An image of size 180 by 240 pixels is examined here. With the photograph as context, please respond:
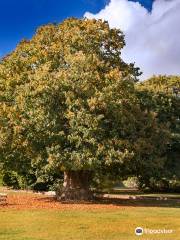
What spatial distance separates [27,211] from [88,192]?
38.4ft

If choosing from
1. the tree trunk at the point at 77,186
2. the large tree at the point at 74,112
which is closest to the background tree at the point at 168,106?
the tree trunk at the point at 77,186

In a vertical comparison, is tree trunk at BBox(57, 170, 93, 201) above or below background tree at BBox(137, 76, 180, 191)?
below

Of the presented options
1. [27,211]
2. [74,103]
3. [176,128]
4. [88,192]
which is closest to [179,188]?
[176,128]

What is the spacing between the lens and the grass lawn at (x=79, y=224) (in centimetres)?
2123

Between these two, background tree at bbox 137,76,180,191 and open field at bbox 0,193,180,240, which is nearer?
open field at bbox 0,193,180,240

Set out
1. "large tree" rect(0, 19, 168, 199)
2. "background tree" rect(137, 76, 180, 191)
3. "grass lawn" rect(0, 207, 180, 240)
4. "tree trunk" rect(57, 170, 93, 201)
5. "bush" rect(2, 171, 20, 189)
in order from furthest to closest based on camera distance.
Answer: "bush" rect(2, 171, 20, 189), "background tree" rect(137, 76, 180, 191), "tree trunk" rect(57, 170, 93, 201), "large tree" rect(0, 19, 168, 199), "grass lawn" rect(0, 207, 180, 240)

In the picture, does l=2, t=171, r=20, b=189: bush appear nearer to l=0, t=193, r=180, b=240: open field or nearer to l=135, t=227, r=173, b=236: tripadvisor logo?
l=0, t=193, r=180, b=240: open field

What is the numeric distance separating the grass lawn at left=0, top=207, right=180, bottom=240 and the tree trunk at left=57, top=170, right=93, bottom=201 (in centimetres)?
936

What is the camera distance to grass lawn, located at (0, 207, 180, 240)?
2123 cm

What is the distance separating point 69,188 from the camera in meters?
42.2

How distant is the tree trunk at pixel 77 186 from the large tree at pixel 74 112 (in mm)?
75

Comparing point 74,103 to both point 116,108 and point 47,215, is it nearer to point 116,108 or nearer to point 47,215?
point 116,108

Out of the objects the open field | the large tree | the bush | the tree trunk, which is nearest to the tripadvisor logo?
the open field

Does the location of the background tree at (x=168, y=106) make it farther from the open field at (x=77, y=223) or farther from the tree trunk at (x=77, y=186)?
the open field at (x=77, y=223)
